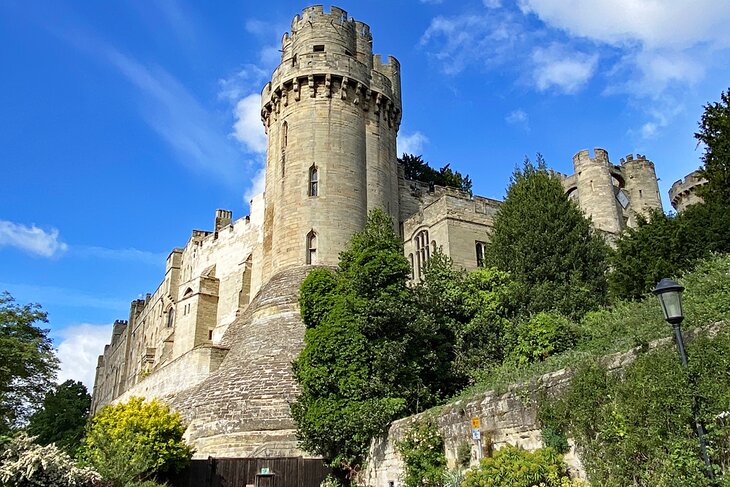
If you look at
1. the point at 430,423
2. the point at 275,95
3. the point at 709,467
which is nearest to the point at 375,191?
the point at 275,95

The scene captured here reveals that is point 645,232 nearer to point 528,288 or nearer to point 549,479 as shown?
point 528,288

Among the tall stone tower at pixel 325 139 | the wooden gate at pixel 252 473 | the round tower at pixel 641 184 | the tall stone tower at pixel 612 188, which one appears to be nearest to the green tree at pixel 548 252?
the tall stone tower at pixel 325 139

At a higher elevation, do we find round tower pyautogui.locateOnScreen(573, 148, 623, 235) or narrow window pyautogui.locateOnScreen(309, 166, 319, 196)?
round tower pyautogui.locateOnScreen(573, 148, 623, 235)

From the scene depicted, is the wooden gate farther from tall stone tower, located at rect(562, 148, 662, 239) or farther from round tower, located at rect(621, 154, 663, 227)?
round tower, located at rect(621, 154, 663, 227)

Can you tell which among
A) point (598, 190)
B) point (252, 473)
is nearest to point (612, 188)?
point (598, 190)

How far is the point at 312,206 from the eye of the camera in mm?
27344

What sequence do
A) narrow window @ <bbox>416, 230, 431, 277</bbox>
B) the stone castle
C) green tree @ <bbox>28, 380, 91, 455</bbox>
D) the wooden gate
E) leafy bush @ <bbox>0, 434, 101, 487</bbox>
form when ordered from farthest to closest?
1. green tree @ <bbox>28, 380, 91, 455</bbox>
2. narrow window @ <bbox>416, 230, 431, 277</bbox>
3. the stone castle
4. the wooden gate
5. leafy bush @ <bbox>0, 434, 101, 487</bbox>

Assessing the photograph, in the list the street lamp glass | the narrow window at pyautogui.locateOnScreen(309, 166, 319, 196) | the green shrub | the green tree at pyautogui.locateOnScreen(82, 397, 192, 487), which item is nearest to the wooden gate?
the green tree at pyautogui.locateOnScreen(82, 397, 192, 487)

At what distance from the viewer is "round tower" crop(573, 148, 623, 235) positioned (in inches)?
1444

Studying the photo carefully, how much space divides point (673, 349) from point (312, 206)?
1967 cm

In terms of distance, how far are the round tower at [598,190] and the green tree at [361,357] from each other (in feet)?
69.4

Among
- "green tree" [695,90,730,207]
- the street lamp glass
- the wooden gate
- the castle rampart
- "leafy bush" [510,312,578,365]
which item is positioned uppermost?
the castle rampart

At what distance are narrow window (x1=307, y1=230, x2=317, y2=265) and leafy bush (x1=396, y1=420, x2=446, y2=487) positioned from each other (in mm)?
13344

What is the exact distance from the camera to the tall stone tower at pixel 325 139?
27250mm
